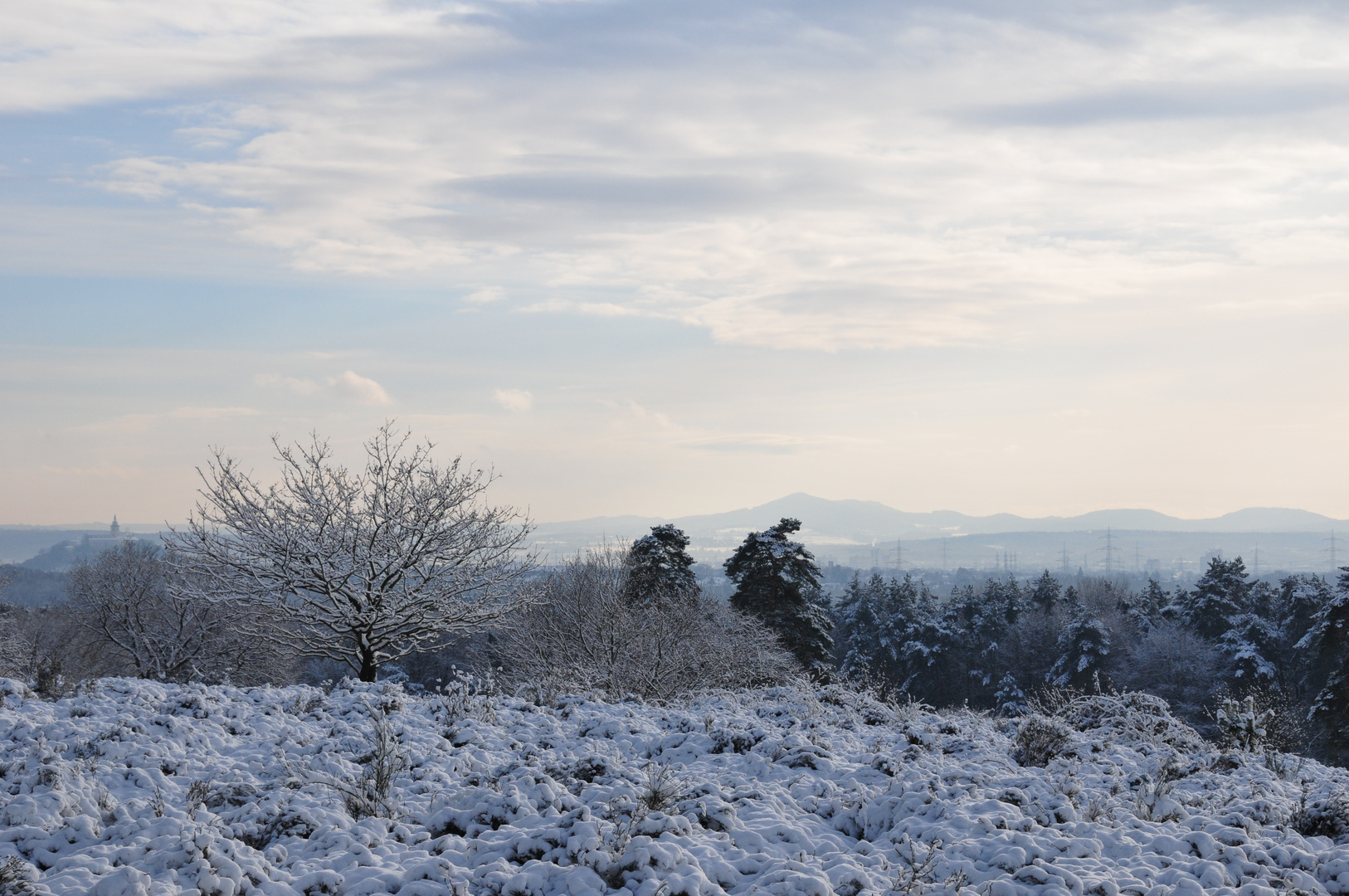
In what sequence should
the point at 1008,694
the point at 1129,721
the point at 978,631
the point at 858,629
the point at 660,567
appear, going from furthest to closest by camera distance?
the point at 858,629 → the point at 978,631 → the point at 1008,694 → the point at 660,567 → the point at 1129,721

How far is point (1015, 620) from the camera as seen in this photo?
64.4 m

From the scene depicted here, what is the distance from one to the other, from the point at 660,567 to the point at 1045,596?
3840cm

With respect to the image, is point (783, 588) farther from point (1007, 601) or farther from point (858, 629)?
point (1007, 601)

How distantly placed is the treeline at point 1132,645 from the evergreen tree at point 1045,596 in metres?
0.10

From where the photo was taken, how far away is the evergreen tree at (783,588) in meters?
38.7

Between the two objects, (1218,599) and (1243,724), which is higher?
(1243,724)

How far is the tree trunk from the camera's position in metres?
16.7

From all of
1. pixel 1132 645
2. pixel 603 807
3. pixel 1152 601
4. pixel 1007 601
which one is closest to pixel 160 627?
pixel 603 807

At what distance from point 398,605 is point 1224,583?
167 feet

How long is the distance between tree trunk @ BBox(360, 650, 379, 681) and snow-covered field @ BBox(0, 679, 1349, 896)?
5207 millimetres

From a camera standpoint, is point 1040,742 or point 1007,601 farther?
point 1007,601

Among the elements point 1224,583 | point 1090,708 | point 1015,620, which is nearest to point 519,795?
point 1090,708

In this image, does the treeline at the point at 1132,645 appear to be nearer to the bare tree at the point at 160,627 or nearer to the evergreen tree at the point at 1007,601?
the evergreen tree at the point at 1007,601

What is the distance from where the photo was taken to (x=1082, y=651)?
4838 cm
